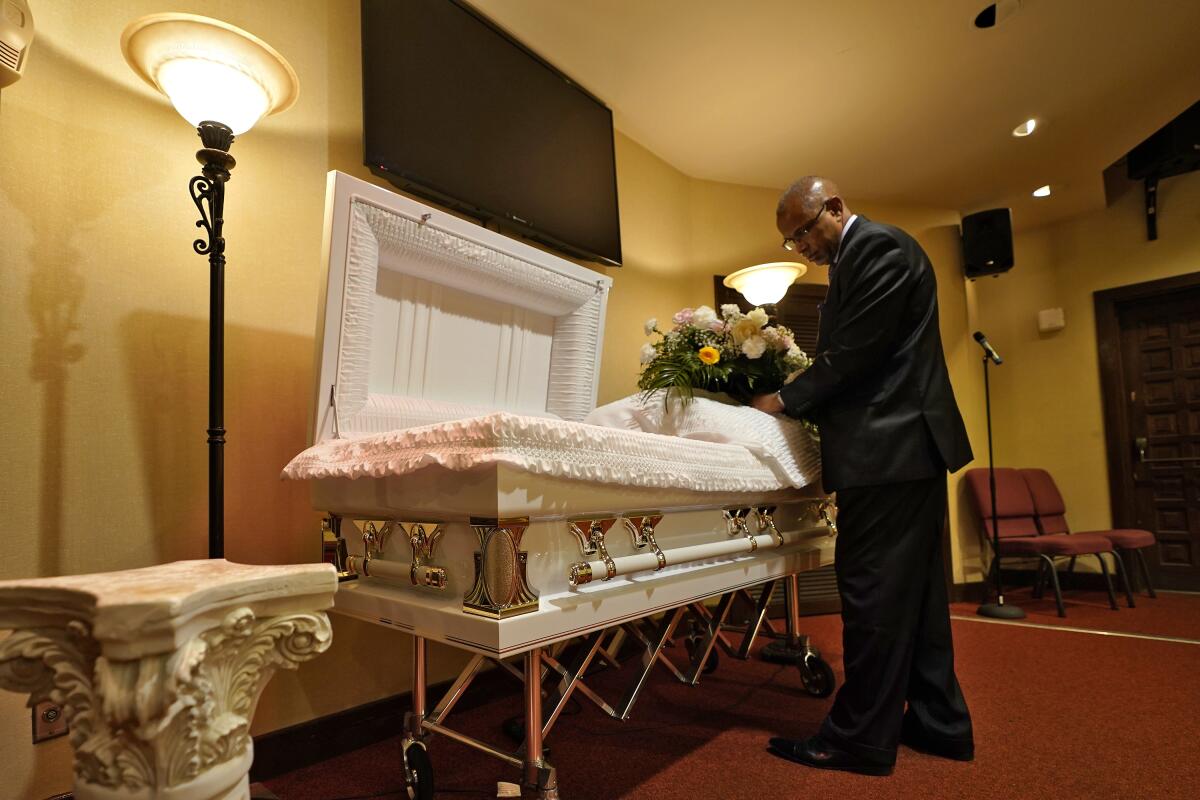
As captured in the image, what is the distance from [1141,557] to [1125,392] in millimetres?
1318

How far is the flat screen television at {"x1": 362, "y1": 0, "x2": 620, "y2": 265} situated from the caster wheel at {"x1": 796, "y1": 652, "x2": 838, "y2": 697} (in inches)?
72.8

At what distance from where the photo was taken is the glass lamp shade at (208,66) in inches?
45.7

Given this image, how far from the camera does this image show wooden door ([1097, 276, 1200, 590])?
4.46 meters

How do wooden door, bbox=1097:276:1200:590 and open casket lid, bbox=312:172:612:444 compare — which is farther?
wooden door, bbox=1097:276:1200:590

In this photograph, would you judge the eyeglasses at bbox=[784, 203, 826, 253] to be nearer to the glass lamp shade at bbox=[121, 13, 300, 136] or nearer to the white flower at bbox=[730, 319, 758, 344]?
the white flower at bbox=[730, 319, 758, 344]

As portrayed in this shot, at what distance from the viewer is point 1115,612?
12.4 ft

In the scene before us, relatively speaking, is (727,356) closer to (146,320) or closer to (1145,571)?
(146,320)

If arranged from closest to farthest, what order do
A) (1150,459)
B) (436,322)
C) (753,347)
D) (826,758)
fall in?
(826,758) → (436,322) → (753,347) → (1150,459)

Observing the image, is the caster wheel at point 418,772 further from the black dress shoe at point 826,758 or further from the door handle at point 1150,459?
the door handle at point 1150,459

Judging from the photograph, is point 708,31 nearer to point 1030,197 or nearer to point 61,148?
point 61,148

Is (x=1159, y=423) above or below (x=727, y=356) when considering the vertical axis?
below

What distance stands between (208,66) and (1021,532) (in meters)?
4.99

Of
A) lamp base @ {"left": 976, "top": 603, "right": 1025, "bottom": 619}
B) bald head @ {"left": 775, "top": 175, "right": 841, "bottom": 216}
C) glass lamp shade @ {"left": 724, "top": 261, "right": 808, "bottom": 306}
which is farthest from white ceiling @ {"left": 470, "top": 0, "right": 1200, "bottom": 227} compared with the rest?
lamp base @ {"left": 976, "top": 603, "right": 1025, "bottom": 619}

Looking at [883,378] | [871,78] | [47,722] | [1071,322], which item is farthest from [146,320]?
[1071,322]
